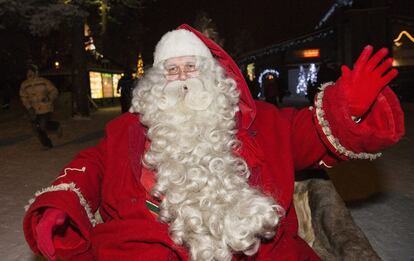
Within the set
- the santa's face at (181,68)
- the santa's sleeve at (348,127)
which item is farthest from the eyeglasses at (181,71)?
the santa's sleeve at (348,127)

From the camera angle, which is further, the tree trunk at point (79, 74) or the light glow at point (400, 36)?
the light glow at point (400, 36)

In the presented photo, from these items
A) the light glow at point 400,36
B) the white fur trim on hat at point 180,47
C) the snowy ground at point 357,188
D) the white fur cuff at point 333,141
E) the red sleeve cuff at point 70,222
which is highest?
the light glow at point 400,36

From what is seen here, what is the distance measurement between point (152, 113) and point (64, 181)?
586 mm

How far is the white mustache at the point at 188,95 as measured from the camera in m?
2.47

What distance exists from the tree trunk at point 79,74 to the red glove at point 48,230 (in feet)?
47.6

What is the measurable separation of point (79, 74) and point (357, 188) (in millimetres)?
12484

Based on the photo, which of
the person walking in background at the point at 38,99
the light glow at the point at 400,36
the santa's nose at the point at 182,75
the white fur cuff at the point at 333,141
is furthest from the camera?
the light glow at the point at 400,36

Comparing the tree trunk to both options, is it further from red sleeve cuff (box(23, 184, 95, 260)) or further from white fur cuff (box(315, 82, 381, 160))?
white fur cuff (box(315, 82, 381, 160))

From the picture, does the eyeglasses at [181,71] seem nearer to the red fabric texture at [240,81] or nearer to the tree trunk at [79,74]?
the red fabric texture at [240,81]

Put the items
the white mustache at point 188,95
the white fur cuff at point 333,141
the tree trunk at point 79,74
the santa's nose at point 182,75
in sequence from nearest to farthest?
the white fur cuff at point 333,141 < the white mustache at point 188,95 < the santa's nose at point 182,75 < the tree trunk at point 79,74

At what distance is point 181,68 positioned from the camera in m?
2.71

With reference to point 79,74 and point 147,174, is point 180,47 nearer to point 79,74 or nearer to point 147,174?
point 147,174

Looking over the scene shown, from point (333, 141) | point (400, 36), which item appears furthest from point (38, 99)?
point (400, 36)

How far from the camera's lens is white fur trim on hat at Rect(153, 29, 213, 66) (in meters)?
2.74
